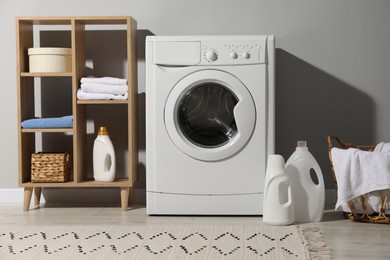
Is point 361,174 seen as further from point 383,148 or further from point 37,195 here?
point 37,195

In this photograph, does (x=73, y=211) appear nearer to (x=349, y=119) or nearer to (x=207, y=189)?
Answer: (x=207, y=189)

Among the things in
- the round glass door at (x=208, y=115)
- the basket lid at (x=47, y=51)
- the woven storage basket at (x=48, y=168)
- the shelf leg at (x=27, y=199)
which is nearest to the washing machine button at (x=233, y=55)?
the round glass door at (x=208, y=115)

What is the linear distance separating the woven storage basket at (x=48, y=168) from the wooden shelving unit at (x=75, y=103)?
0.12 ft

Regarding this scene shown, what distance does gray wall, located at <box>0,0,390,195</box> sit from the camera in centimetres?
381

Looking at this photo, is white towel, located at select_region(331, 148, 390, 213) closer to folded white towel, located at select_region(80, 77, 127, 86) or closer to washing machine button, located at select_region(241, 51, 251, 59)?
washing machine button, located at select_region(241, 51, 251, 59)

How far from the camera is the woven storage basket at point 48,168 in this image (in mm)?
3572

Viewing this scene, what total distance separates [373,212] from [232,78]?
0.91m

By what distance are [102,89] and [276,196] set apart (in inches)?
41.1

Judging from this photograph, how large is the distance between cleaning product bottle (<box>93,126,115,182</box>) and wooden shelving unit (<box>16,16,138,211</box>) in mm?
46

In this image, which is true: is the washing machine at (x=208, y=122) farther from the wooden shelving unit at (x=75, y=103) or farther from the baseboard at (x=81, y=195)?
the baseboard at (x=81, y=195)

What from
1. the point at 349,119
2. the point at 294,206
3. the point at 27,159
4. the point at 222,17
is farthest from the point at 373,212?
the point at 27,159

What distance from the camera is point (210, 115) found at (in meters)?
3.40

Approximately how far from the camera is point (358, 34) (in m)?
3.81

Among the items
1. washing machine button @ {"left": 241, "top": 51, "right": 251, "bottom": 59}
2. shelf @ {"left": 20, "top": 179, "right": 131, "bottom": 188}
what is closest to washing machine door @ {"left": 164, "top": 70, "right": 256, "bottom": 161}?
washing machine button @ {"left": 241, "top": 51, "right": 251, "bottom": 59}
